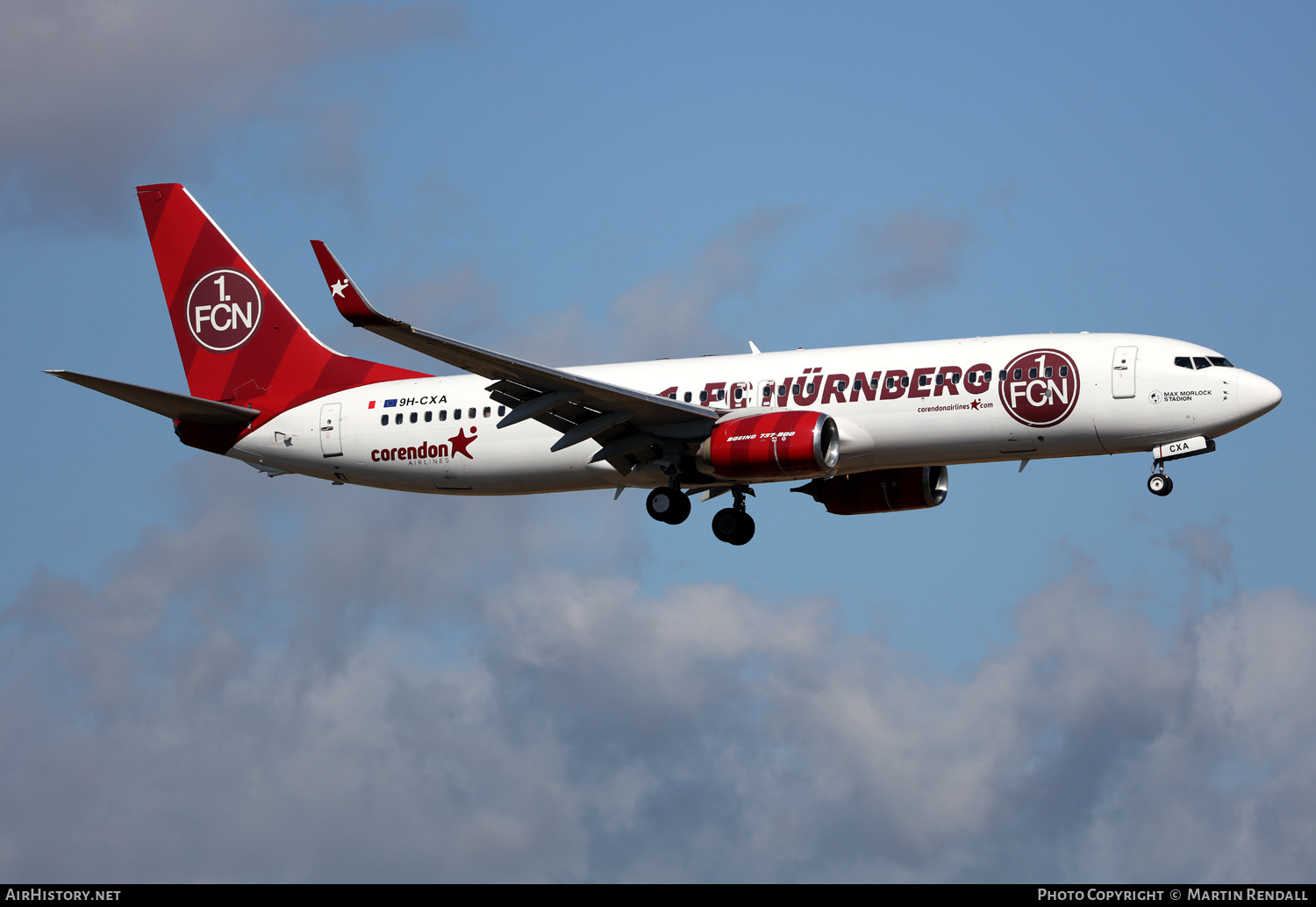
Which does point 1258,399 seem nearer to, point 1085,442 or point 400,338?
point 1085,442

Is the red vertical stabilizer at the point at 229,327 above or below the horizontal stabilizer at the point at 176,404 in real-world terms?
above

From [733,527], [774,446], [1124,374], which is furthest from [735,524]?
[1124,374]

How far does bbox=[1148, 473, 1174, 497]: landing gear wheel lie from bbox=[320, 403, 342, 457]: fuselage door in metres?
22.6

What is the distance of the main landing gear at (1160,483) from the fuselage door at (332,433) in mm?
22587

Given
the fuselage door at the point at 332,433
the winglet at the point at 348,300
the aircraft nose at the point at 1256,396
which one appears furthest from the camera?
the fuselage door at the point at 332,433

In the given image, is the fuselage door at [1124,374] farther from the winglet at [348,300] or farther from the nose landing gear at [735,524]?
the winglet at [348,300]

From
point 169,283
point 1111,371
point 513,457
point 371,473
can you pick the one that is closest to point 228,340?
point 169,283

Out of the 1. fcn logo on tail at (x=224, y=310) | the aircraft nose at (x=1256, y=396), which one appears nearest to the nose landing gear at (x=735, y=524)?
the aircraft nose at (x=1256, y=396)

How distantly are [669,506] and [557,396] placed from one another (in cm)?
504

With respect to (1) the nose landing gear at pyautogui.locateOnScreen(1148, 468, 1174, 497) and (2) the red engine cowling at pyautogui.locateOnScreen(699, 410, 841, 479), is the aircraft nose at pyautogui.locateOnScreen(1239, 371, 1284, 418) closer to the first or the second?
(1) the nose landing gear at pyautogui.locateOnScreen(1148, 468, 1174, 497)

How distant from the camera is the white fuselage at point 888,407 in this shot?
42.8 meters

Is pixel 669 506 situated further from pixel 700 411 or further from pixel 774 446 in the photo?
pixel 774 446

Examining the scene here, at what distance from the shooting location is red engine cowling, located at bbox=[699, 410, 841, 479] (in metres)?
42.9

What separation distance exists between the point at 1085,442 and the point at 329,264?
18830mm
